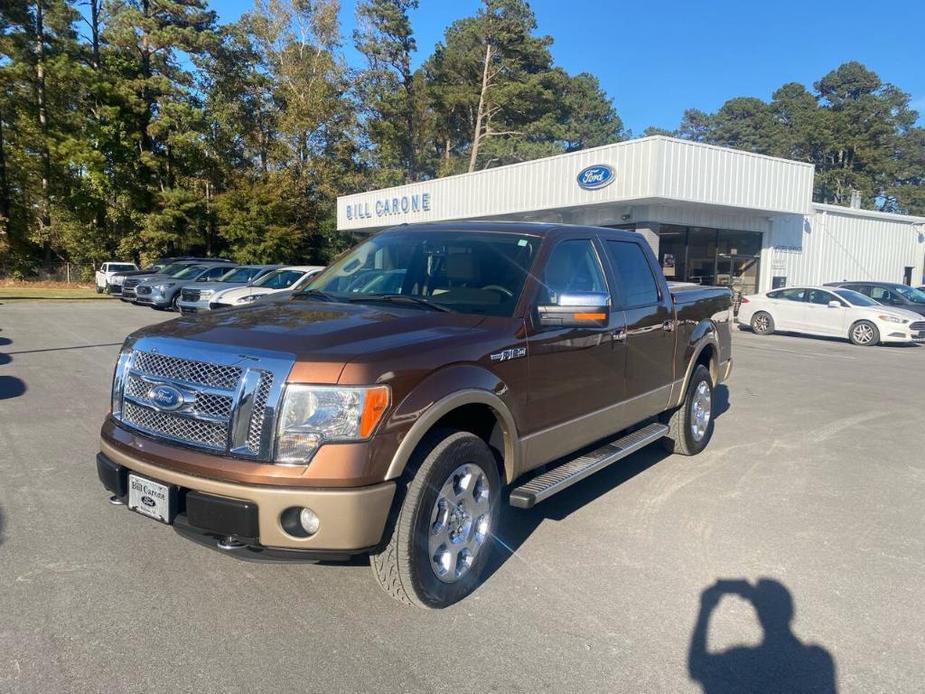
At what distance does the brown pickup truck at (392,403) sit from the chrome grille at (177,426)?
1 cm

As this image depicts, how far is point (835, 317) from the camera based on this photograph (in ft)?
57.4

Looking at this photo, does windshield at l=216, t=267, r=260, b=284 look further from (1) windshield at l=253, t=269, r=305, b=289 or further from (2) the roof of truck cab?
(2) the roof of truck cab

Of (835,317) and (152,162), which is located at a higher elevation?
(152,162)

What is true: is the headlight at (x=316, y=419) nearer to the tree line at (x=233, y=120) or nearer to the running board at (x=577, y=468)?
the running board at (x=577, y=468)

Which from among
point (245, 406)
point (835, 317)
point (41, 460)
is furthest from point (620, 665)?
point (835, 317)

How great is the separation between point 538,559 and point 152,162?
1641 inches

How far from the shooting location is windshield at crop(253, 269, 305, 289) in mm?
16438

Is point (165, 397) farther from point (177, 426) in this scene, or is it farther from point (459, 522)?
point (459, 522)

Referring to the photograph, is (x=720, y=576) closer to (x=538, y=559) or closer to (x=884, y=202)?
(x=538, y=559)

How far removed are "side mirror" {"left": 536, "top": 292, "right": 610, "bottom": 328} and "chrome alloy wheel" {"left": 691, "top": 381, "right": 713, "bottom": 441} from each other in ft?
8.92

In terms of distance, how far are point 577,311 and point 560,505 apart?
6.00 ft

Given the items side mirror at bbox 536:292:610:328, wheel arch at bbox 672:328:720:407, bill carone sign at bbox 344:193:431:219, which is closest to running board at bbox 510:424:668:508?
wheel arch at bbox 672:328:720:407

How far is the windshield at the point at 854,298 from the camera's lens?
17328mm

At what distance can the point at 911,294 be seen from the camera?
64.7 ft
